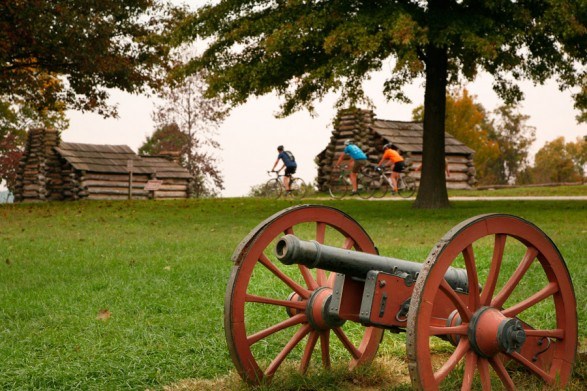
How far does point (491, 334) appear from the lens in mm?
4289

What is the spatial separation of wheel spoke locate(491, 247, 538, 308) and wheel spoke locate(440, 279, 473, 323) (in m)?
0.25

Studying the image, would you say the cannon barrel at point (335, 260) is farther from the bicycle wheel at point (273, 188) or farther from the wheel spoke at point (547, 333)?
the bicycle wheel at point (273, 188)

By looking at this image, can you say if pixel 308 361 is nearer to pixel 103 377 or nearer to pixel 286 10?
pixel 103 377

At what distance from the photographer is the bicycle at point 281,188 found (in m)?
29.6

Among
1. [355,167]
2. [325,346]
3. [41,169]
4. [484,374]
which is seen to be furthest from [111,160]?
[484,374]

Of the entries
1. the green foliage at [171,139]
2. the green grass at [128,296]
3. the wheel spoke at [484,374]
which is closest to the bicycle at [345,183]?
the green foliage at [171,139]

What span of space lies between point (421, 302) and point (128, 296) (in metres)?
4.88

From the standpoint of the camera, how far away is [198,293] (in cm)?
823

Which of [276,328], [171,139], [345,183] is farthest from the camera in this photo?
[171,139]

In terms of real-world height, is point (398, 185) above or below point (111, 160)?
below

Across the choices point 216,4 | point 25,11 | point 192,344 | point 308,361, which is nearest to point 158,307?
point 192,344

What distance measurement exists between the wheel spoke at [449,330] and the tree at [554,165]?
55.6 metres

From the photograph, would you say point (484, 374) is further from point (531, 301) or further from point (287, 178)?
point (287, 178)

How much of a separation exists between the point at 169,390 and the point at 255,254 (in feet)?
3.82
